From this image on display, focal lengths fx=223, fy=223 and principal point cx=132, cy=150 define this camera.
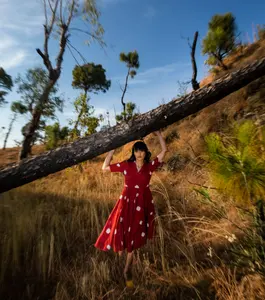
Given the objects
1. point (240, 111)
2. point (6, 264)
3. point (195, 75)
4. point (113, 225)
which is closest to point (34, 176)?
point (113, 225)

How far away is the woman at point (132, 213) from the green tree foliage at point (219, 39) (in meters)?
9.35

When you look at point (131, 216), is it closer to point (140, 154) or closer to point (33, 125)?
point (140, 154)

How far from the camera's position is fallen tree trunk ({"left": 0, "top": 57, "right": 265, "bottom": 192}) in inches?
74.2

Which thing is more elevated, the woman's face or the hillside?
→ the woman's face

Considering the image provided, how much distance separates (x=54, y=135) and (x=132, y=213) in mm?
11819

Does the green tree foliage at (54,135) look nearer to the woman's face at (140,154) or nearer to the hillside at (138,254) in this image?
the hillside at (138,254)

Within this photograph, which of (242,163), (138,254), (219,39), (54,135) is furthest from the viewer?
(54,135)

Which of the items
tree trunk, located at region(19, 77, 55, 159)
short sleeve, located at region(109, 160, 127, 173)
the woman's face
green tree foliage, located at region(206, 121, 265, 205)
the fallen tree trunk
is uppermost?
tree trunk, located at region(19, 77, 55, 159)

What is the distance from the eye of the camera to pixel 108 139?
197cm

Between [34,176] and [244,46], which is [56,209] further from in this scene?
[244,46]

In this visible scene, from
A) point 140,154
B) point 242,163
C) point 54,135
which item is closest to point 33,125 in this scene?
point 54,135

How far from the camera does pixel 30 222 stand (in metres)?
3.09

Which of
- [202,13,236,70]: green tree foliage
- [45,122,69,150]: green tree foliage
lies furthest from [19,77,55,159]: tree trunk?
[202,13,236,70]: green tree foliage

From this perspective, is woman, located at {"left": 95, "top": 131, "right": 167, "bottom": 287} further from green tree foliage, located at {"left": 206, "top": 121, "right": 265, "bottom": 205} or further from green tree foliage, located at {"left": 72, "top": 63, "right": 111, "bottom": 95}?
green tree foliage, located at {"left": 72, "top": 63, "right": 111, "bottom": 95}
